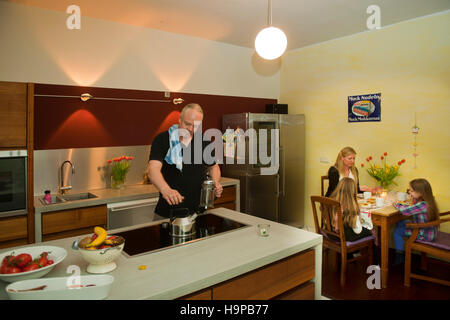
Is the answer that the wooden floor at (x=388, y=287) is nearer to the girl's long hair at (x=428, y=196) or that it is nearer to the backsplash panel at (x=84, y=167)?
the girl's long hair at (x=428, y=196)

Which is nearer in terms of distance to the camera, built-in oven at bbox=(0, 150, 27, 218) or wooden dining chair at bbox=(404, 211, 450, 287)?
built-in oven at bbox=(0, 150, 27, 218)

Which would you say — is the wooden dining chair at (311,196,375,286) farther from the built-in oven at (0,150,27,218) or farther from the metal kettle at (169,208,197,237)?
the built-in oven at (0,150,27,218)

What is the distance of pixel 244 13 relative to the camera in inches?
141

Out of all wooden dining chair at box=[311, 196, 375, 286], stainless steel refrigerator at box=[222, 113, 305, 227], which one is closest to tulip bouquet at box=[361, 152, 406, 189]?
wooden dining chair at box=[311, 196, 375, 286]

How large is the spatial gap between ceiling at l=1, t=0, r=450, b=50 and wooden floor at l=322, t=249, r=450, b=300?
2.79 m

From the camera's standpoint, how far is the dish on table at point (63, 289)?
114 cm

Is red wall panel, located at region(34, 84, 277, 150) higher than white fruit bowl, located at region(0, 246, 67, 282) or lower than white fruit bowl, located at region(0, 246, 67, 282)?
higher

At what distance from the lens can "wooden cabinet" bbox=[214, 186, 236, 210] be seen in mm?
4119

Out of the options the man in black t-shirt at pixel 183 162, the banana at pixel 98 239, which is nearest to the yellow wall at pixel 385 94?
the man in black t-shirt at pixel 183 162

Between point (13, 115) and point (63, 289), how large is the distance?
7.15 feet

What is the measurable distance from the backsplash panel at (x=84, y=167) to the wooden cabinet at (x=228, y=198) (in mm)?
1056

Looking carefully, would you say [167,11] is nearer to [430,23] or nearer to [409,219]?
[430,23]

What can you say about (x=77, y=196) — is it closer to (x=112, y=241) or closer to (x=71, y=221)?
(x=71, y=221)
